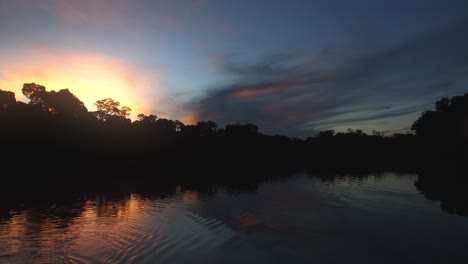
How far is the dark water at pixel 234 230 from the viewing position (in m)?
14.2

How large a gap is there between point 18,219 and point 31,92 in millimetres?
60291

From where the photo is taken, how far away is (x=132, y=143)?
7619 centimetres

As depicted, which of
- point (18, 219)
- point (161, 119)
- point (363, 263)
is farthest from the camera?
point (161, 119)

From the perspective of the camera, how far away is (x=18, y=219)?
21.5 m

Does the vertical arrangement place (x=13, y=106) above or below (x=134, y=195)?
above

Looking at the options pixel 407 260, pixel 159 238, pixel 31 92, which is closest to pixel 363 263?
pixel 407 260

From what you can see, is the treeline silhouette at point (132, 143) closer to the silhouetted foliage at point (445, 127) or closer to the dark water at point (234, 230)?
the silhouetted foliage at point (445, 127)

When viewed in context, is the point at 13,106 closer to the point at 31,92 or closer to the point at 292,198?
the point at 31,92

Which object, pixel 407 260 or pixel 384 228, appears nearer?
pixel 407 260

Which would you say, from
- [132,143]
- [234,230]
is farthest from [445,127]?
[234,230]

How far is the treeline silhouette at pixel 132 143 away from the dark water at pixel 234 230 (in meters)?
24.7

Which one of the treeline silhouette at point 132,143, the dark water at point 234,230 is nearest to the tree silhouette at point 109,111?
the treeline silhouette at point 132,143

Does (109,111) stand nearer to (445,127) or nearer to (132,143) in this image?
(132,143)

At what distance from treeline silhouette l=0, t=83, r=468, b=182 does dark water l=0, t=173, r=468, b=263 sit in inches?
972
